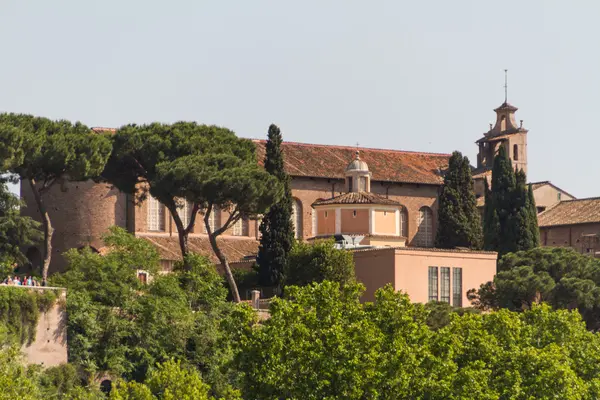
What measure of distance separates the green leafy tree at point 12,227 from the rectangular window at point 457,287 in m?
15.5

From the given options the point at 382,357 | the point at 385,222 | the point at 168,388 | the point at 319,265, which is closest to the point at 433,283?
the point at 319,265

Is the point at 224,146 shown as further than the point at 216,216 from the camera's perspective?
No

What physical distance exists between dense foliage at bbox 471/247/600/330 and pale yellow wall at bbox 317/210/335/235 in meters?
9.01

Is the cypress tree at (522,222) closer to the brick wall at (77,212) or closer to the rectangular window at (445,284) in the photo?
the rectangular window at (445,284)

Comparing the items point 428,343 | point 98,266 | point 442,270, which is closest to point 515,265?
point 442,270

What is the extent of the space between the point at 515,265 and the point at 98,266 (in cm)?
1838

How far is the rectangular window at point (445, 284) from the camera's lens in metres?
64.4

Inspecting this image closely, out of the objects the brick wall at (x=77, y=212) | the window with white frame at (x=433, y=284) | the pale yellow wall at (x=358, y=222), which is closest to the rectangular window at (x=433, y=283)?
the window with white frame at (x=433, y=284)

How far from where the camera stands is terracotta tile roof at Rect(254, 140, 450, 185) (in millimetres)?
77250

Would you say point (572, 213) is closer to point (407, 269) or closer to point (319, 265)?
point (407, 269)

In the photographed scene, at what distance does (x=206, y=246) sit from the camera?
7294 centimetres

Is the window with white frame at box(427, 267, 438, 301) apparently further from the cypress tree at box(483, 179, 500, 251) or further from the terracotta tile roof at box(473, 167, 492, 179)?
the terracotta tile roof at box(473, 167, 492, 179)

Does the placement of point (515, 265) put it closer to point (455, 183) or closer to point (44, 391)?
point (455, 183)

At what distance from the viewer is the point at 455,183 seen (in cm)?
7606
